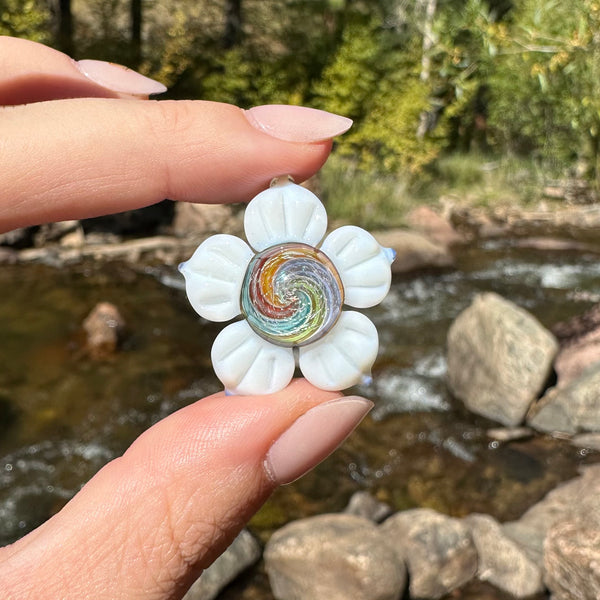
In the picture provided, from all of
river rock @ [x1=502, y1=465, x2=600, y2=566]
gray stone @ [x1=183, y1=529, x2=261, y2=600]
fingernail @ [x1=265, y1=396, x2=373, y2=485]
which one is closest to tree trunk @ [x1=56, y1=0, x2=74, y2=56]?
gray stone @ [x1=183, y1=529, x2=261, y2=600]

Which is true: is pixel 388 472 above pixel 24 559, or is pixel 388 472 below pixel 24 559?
below

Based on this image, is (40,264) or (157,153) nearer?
(157,153)

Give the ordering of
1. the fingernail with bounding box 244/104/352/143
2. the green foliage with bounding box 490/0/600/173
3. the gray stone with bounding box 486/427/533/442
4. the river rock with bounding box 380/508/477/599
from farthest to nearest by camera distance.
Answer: the green foliage with bounding box 490/0/600/173 → the gray stone with bounding box 486/427/533/442 → the river rock with bounding box 380/508/477/599 → the fingernail with bounding box 244/104/352/143

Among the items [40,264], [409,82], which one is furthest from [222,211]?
[409,82]

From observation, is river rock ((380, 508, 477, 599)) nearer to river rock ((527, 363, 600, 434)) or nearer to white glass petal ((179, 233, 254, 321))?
river rock ((527, 363, 600, 434))

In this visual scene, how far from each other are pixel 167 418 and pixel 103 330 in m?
5.67

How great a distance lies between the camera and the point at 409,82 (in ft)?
47.2

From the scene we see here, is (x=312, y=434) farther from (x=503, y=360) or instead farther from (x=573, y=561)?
(x=503, y=360)

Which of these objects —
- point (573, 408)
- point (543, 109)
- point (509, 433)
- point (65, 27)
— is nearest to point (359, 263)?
point (509, 433)

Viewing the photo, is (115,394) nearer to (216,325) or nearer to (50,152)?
(216,325)

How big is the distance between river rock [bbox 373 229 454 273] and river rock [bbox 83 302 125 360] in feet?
14.4

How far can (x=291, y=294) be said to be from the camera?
65.5 inches

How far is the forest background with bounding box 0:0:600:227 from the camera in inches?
502

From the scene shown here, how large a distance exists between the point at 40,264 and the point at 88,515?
834 centimetres
